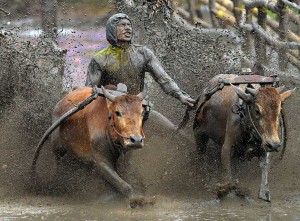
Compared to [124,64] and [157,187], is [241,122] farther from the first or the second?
[124,64]

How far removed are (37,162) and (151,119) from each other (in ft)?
4.51

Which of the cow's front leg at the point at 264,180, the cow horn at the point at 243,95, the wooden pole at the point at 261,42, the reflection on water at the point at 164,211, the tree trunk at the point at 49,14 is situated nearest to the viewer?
the reflection on water at the point at 164,211

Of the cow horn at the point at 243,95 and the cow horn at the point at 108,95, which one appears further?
the cow horn at the point at 243,95

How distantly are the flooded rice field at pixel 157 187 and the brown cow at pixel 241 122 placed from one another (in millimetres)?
292

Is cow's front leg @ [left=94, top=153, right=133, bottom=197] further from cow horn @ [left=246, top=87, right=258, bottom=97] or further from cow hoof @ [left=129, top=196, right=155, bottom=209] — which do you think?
cow horn @ [left=246, top=87, right=258, bottom=97]

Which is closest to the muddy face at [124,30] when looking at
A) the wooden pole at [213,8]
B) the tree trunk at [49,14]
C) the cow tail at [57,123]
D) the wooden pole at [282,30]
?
the cow tail at [57,123]

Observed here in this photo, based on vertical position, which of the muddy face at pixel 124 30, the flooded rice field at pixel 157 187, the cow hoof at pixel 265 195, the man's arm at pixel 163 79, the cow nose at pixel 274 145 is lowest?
the flooded rice field at pixel 157 187

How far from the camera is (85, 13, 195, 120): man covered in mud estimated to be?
12445mm

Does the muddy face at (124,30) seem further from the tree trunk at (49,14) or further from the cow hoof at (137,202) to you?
the tree trunk at (49,14)

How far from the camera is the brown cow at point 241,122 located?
1159 cm

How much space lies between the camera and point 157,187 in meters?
12.5

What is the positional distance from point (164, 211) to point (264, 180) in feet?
3.48

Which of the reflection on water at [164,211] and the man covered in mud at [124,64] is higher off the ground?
the man covered in mud at [124,64]

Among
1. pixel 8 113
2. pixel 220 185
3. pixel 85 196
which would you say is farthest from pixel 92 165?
pixel 8 113
